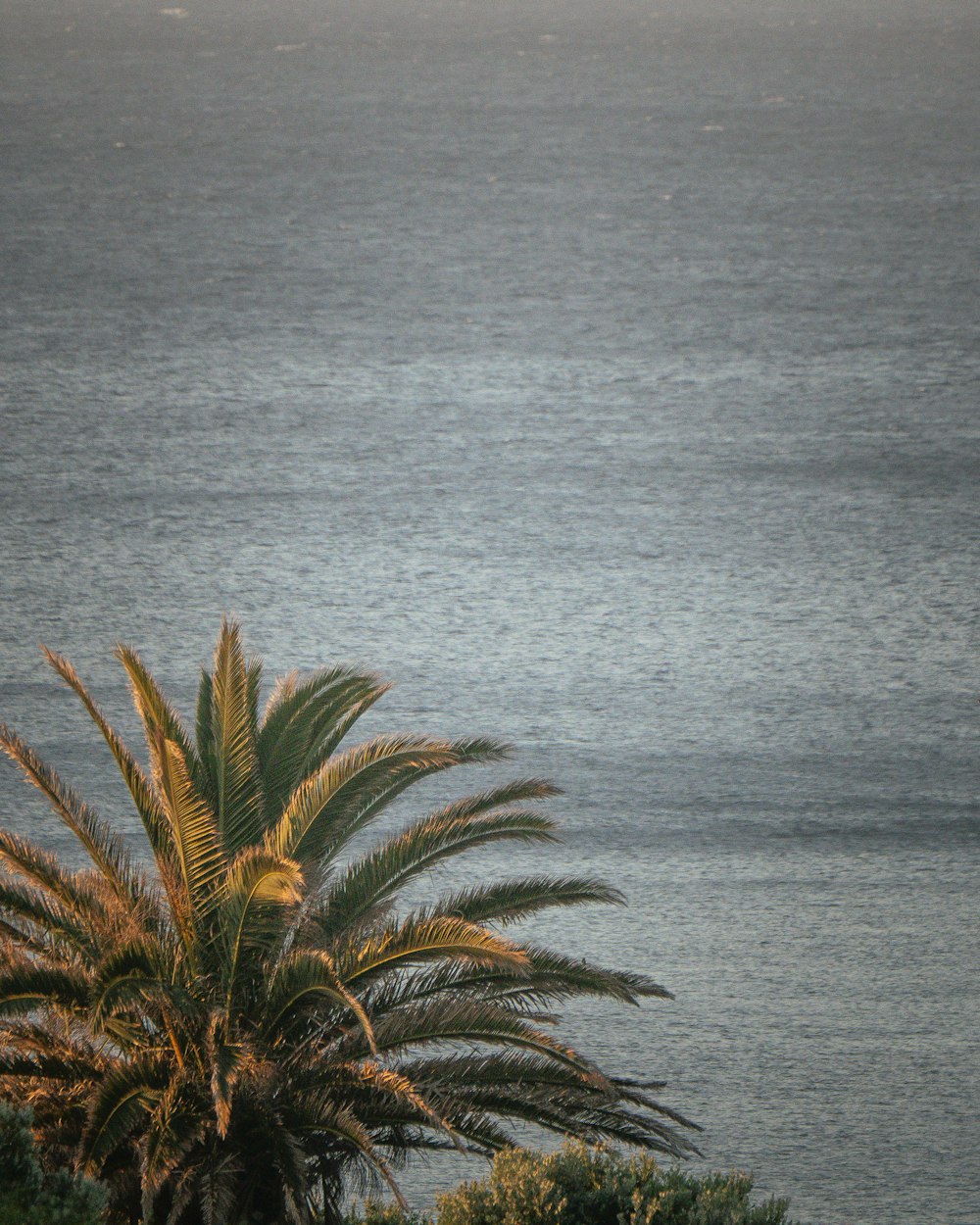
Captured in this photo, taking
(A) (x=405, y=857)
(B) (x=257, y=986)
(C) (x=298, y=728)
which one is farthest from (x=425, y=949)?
(C) (x=298, y=728)

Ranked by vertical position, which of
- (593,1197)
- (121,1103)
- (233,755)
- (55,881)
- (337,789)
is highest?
(233,755)

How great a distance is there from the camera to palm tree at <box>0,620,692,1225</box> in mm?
6227

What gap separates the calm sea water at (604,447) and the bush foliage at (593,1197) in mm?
1096

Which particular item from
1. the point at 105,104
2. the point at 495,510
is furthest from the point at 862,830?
the point at 105,104

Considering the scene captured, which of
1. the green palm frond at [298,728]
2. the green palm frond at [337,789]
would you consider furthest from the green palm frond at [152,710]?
the green palm frond at [337,789]

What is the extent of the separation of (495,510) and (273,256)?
3.21 meters

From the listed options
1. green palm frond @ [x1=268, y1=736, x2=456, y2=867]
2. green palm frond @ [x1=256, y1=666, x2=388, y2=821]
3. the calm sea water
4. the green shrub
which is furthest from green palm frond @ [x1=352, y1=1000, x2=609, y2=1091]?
the calm sea water

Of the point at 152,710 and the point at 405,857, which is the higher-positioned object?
the point at 152,710

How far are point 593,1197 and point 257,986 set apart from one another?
1611 mm

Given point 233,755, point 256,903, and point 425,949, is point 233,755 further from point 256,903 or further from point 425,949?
point 425,949

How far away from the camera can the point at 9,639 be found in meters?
10.9

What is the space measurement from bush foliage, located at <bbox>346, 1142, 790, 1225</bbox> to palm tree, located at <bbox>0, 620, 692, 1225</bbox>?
0.50ft

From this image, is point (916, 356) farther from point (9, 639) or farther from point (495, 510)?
point (9, 639)

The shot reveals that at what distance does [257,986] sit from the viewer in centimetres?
667
